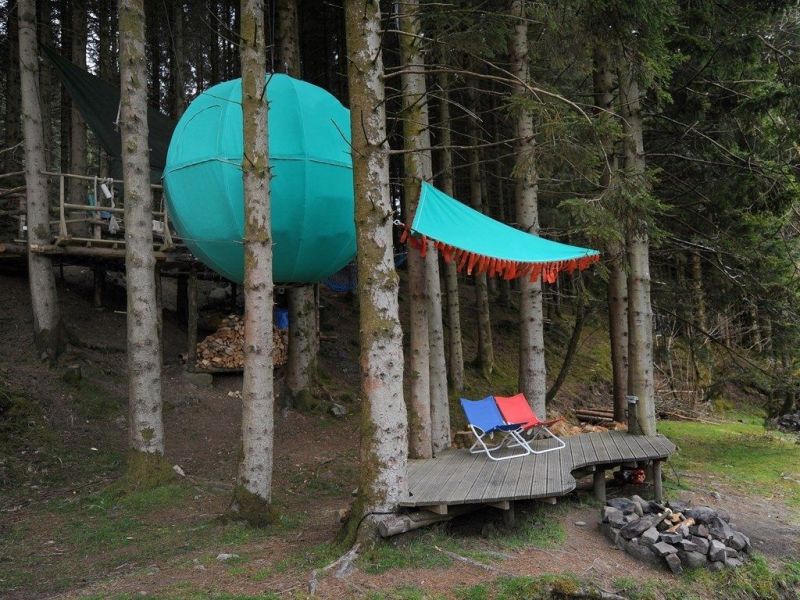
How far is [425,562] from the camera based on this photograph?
4695mm

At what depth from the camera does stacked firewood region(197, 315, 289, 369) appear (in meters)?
11.7

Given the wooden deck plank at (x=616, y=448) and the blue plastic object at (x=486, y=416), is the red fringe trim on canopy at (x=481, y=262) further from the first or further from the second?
the wooden deck plank at (x=616, y=448)

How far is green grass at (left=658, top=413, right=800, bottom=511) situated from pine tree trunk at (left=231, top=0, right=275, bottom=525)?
19.3ft

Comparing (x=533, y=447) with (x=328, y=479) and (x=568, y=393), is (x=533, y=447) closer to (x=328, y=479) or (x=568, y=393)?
(x=328, y=479)

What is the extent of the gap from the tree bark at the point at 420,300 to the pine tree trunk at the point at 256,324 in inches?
62.6

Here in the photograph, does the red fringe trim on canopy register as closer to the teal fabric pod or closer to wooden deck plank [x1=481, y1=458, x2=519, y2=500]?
the teal fabric pod

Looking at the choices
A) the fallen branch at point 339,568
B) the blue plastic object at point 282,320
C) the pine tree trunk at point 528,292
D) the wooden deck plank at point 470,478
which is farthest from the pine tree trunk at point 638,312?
the blue plastic object at point 282,320

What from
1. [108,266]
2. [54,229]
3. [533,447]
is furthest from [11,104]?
[533,447]

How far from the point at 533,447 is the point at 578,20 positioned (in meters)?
5.25

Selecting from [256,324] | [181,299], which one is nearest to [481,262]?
[256,324]

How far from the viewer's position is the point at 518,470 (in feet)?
20.5

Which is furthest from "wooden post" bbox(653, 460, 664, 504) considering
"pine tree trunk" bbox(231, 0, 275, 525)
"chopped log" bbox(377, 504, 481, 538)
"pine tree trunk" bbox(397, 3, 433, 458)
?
"pine tree trunk" bbox(231, 0, 275, 525)

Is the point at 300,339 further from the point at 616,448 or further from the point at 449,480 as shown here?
the point at 616,448

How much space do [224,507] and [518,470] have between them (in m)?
3.23
